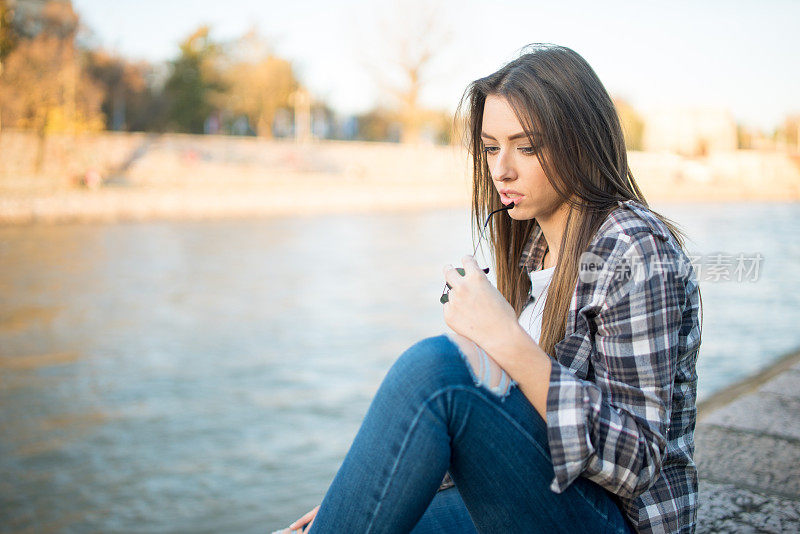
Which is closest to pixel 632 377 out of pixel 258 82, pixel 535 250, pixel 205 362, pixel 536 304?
pixel 536 304

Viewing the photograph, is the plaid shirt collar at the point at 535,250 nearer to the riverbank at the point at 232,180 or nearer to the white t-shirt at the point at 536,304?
the white t-shirt at the point at 536,304

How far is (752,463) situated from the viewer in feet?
5.87

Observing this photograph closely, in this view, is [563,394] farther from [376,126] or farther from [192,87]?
[376,126]

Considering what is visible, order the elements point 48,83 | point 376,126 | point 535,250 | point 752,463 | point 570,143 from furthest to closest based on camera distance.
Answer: point 376,126
point 48,83
point 752,463
point 535,250
point 570,143

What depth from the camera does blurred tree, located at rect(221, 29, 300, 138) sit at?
35.8m

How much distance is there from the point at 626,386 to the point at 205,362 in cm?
525

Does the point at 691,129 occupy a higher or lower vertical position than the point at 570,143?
higher

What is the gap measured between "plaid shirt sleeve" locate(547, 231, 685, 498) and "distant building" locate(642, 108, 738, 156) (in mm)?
66816

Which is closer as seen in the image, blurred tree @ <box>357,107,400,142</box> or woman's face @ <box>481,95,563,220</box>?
woman's face @ <box>481,95,563,220</box>

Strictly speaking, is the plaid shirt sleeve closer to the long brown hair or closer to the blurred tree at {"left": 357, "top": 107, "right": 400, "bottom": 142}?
the long brown hair

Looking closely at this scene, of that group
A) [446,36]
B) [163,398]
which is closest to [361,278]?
[163,398]

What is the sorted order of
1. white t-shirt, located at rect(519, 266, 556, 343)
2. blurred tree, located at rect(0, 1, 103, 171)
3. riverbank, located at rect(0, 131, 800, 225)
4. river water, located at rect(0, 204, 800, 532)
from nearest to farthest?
white t-shirt, located at rect(519, 266, 556, 343) → river water, located at rect(0, 204, 800, 532) → riverbank, located at rect(0, 131, 800, 225) → blurred tree, located at rect(0, 1, 103, 171)

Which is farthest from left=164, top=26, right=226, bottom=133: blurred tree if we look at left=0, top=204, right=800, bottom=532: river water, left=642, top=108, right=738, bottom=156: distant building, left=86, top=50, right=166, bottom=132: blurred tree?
left=642, top=108, right=738, bottom=156: distant building

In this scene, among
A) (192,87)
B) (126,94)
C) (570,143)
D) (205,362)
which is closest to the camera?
(570,143)
